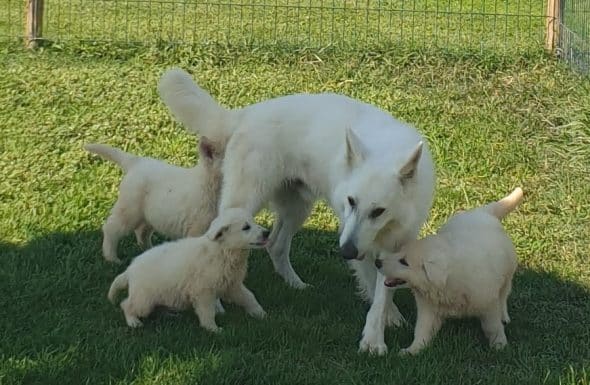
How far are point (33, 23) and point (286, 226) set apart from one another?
17.0 ft

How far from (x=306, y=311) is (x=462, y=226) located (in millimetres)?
986

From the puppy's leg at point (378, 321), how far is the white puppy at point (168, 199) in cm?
127

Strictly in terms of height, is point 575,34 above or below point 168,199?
above

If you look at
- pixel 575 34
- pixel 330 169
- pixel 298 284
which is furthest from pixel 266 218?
pixel 575 34

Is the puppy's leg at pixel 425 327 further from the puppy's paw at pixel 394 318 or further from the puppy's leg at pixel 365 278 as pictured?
the puppy's leg at pixel 365 278

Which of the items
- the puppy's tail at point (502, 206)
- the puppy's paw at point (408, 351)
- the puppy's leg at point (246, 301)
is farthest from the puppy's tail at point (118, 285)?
the puppy's tail at point (502, 206)

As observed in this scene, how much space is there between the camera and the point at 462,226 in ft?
15.5

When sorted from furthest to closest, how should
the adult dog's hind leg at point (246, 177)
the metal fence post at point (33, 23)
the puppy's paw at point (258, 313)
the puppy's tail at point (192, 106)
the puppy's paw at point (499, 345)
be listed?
1. the metal fence post at point (33, 23)
2. the puppy's tail at point (192, 106)
3. the adult dog's hind leg at point (246, 177)
4. the puppy's paw at point (258, 313)
5. the puppy's paw at point (499, 345)

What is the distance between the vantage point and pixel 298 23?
34.7ft

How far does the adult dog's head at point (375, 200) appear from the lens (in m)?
4.32

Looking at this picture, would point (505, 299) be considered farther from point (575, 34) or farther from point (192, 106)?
point (575, 34)

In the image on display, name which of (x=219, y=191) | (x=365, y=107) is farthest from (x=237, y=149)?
(x=365, y=107)

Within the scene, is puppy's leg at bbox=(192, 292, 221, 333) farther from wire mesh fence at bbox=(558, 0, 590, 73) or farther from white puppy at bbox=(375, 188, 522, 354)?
wire mesh fence at bbox=(558, 0, 590, 73)

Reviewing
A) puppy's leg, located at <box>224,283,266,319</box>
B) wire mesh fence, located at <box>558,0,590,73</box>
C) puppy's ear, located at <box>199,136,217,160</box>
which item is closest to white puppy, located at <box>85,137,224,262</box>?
puppy's ear, located at <box>199,136,217,160</box>
